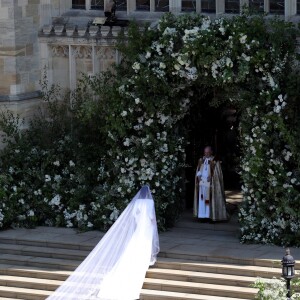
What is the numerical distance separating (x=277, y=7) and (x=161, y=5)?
7.56 feet

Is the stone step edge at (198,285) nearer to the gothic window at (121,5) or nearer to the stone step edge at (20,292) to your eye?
the stone step edge at (20,292)

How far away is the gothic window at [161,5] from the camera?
27.1 m

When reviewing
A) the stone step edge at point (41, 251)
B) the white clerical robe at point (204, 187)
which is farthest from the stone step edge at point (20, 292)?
the white clerical robe at point (204, 187)

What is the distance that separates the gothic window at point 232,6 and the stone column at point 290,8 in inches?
40.2

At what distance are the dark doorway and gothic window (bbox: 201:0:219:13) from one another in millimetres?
1803

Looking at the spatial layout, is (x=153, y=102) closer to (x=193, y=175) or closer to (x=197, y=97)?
(x=197, y=97)

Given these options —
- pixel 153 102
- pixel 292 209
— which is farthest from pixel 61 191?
pixel 292 209

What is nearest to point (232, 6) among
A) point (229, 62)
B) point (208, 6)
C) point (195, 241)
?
point (208, 6)

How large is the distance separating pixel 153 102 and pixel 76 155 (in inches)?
80.1

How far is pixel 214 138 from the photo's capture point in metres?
29.1

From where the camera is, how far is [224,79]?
82.4ft

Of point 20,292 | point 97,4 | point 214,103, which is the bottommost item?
point 20,292

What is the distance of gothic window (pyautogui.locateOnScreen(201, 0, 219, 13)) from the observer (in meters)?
26.7

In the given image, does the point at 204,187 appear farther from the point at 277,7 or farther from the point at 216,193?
the point at 277,7
